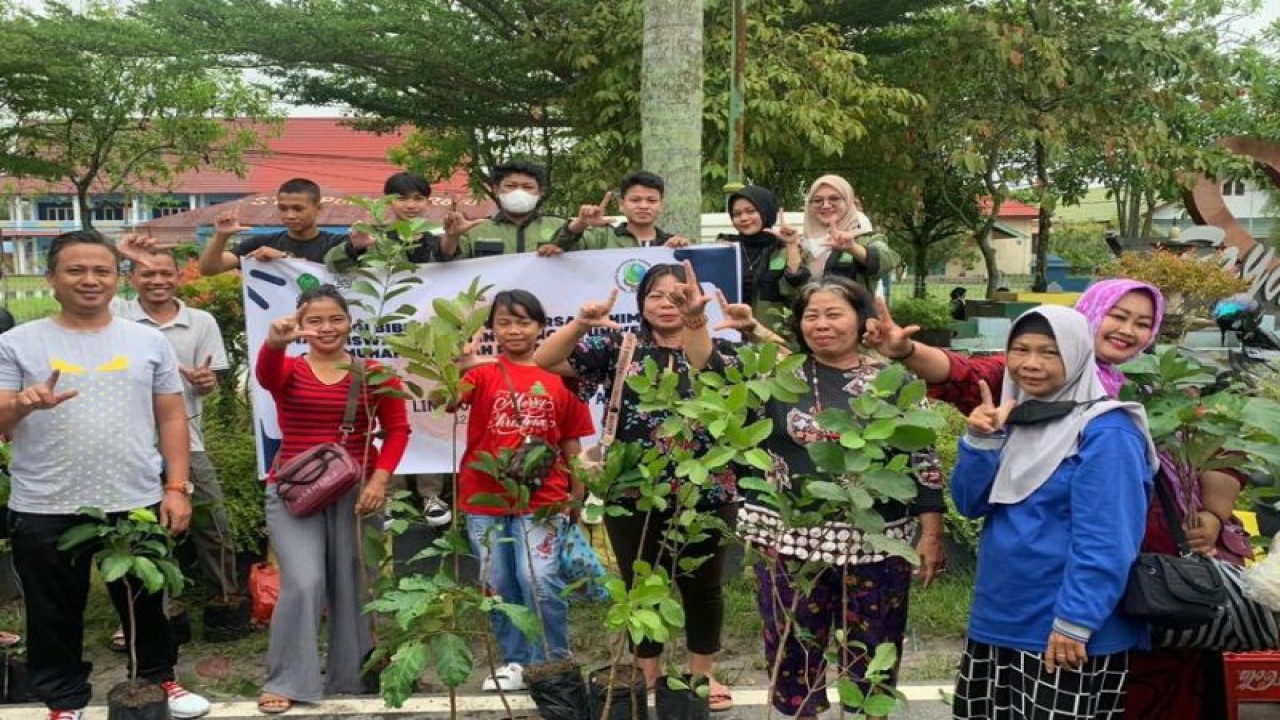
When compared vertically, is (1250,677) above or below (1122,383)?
below

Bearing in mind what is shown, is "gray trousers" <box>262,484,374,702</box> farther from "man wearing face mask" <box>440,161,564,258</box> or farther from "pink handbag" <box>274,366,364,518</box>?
"man wearing face mask" <box>440,161,564,258</box>

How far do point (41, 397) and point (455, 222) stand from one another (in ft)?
6.52

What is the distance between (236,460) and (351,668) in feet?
4.61

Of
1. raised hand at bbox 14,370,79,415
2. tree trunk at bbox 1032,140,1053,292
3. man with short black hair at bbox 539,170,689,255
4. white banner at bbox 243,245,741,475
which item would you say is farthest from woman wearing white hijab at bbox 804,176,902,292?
tree trunk at bbox 1032,140,1053,292

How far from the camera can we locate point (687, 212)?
598 cm

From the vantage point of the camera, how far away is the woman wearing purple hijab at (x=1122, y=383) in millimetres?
2965

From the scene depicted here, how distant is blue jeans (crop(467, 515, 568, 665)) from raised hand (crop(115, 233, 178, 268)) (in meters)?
1.75

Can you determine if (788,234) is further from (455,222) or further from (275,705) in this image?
(275,705)

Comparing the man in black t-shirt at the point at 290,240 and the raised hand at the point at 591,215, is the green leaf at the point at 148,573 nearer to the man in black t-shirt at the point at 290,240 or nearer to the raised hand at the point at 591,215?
the man in black t-shirt at the point at 290,240

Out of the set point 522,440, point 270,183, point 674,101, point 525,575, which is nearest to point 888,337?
point 522,440

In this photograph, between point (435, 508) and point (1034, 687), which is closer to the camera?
point (1034, 687)

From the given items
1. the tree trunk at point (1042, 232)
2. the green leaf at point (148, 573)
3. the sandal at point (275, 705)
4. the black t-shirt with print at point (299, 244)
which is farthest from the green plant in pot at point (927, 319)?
the green leaf at point (148, 573)

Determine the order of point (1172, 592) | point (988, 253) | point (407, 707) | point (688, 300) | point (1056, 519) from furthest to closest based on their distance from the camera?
point (988, 253), point (407, 707), point (688, 300), point (1056, 519), point (1172, 592)

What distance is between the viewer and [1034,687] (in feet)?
8.77
